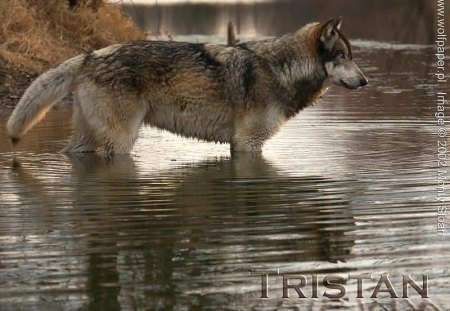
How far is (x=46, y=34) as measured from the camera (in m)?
21.4

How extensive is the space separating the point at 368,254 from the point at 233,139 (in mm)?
5344

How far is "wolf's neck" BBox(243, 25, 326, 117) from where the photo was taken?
12.4 metres

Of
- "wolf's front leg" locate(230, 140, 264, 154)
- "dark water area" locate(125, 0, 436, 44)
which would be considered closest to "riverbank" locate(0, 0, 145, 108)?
"wolf's front leg" locate(230, 140, 264, 154)

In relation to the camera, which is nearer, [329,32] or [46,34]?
[329,32]

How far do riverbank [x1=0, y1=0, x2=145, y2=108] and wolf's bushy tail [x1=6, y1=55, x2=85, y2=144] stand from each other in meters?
5.10

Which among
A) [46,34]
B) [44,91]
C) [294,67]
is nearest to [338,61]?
[294,67]

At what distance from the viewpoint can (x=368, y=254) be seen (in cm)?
720

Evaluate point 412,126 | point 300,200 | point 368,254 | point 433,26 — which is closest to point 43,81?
point 300,200

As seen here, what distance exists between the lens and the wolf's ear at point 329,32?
40.6ft

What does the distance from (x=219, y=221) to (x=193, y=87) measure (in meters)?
4.00

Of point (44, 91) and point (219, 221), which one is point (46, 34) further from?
point (219, 221)

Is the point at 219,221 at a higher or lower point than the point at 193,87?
lower

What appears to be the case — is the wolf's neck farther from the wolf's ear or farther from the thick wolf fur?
the wolf's ear

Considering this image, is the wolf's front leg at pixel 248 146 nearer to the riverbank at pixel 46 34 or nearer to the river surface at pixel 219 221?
the river surface at pixel 219 221
